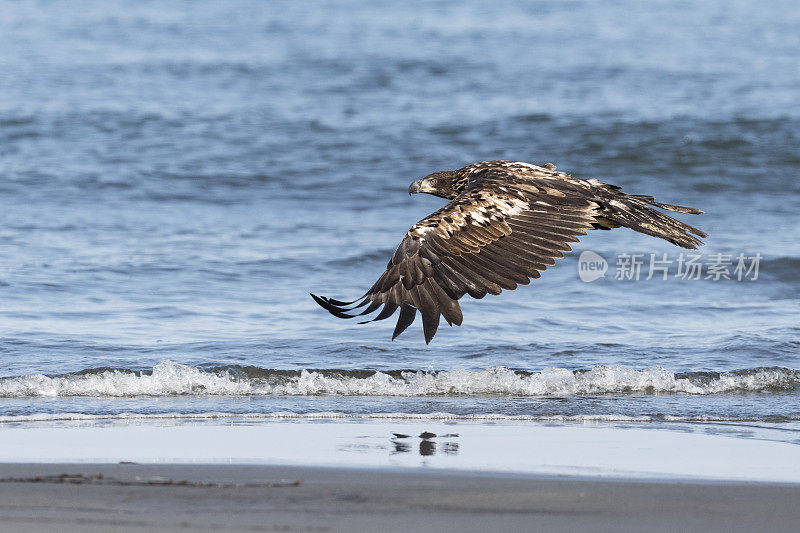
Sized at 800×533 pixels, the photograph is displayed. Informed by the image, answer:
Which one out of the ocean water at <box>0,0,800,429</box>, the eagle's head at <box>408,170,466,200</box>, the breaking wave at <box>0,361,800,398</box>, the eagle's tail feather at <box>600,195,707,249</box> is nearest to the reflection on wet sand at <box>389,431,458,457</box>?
the ocean water at <box>0,0,800,429</box>

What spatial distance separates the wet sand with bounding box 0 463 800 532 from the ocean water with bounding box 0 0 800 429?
1611 millimetres

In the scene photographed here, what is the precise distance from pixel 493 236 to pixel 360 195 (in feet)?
27.9

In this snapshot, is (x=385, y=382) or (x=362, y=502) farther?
(x=385, y=382)

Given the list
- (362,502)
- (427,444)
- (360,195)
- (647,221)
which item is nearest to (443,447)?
(427,444)

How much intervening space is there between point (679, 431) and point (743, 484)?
128 centimetres

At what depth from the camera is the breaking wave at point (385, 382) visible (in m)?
6.66

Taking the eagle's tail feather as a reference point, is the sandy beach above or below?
below

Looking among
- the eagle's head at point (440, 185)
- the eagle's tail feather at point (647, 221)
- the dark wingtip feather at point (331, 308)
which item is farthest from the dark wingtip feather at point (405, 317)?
the eagle's head at point (440, 185)

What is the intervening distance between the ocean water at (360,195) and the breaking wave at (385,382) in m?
0.02

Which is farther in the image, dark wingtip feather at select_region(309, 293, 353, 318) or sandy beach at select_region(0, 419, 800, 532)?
dark wingtip feather at select_region(309, 293, 353, 318)

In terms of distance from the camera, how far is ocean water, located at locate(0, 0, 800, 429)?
270 inches

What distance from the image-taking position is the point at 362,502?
13.0 ft

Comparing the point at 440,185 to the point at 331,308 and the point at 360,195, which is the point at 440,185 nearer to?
the point at 331,308

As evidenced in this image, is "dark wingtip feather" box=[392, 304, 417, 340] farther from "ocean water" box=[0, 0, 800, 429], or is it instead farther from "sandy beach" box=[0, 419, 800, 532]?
"ocean water" box=[0, 0, 800, 429]
